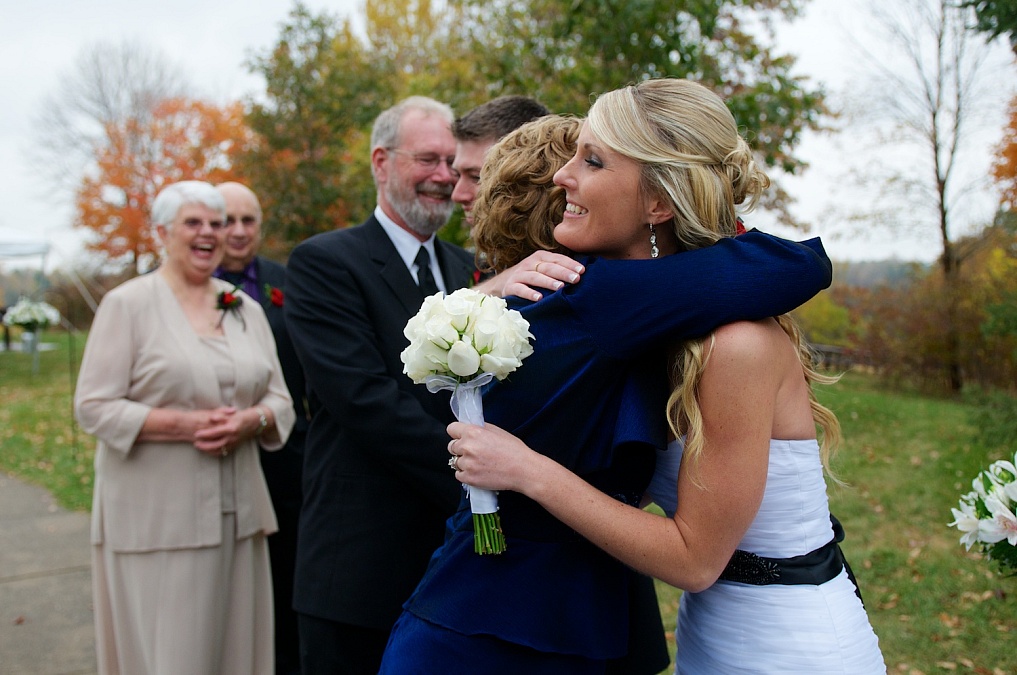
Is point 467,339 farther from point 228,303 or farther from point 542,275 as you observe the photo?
point 228,303

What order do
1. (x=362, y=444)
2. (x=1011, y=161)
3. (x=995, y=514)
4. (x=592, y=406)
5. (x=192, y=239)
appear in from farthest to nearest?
(x=1011, y=161) < (x=192, y=239) < (x=362, y=444) < (x=995, y=514) < (x=592, y=406)

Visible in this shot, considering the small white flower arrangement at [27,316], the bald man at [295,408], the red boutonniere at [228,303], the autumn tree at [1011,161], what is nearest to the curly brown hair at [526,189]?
the red boutonniere at [228,303]

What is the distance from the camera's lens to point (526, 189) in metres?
2.35

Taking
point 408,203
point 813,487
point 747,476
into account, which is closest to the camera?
point 747,476

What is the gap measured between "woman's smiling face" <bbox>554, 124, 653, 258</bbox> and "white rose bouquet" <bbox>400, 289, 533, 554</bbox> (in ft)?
1.09

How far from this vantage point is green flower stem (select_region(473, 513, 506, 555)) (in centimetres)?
195

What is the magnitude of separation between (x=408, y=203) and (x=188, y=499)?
69.0 inches

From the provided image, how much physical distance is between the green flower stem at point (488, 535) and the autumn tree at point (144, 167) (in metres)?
29.6

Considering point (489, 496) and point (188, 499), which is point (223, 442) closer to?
point (188, 499)

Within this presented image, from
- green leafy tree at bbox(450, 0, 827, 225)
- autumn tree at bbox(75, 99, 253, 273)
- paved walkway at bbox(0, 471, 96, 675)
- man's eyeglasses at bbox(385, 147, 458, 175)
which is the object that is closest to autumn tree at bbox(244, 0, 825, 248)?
green leafy tree at bbox(450, 0, 827, 225)

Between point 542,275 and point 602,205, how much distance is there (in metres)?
0.23

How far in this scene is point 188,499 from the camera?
3799mm

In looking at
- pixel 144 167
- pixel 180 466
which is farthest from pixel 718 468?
pixel 144 167

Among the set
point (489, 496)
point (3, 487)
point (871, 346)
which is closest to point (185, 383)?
point (489, 496)
